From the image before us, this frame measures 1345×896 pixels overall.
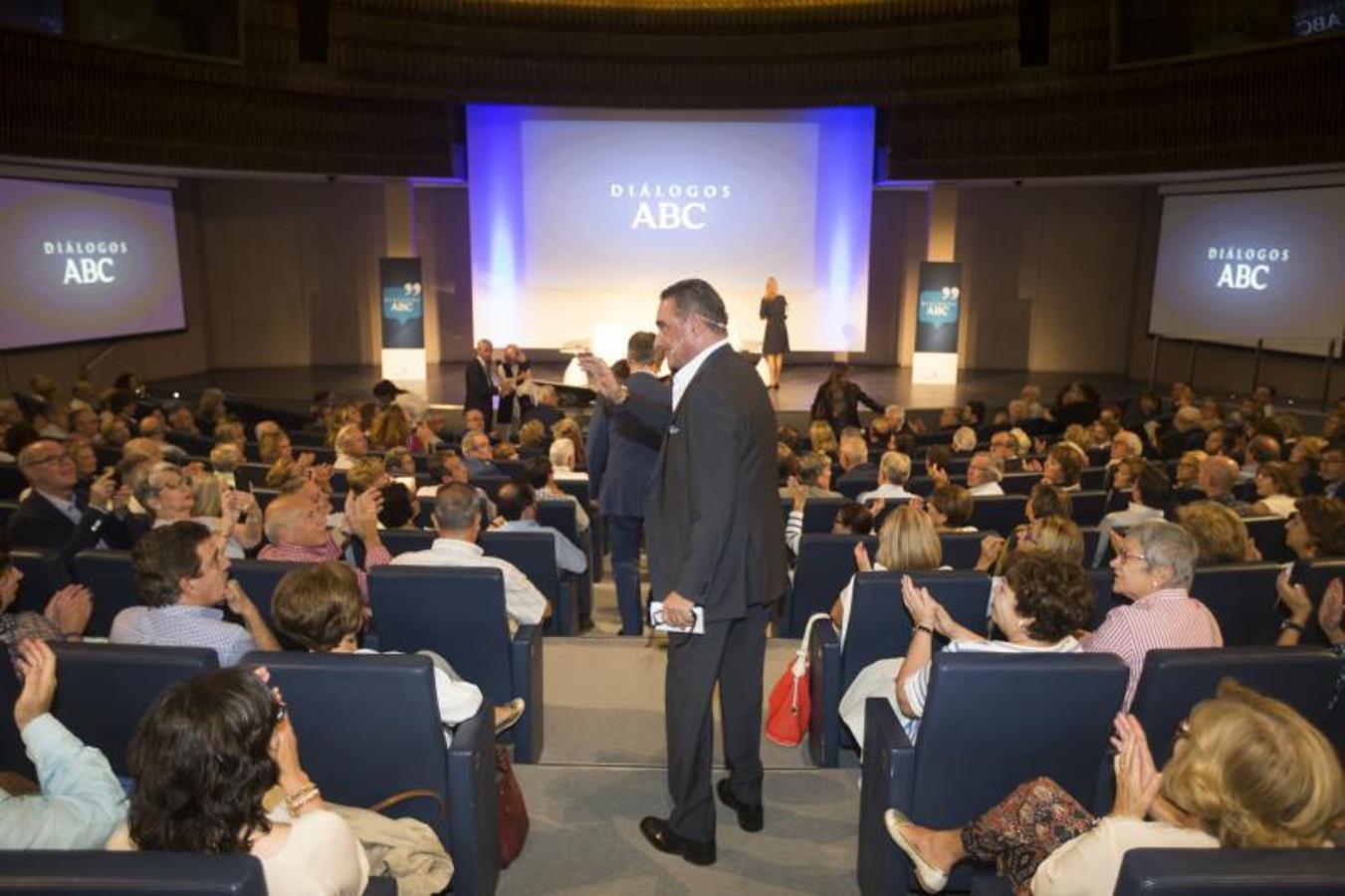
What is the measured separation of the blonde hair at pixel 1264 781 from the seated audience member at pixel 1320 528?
2.71 meters

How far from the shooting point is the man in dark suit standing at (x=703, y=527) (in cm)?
295

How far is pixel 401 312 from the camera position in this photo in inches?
523

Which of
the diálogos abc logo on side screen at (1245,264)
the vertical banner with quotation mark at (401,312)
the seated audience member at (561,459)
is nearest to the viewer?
the seated audience member at (561,459)

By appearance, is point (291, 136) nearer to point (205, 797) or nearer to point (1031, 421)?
point (1031, 421)

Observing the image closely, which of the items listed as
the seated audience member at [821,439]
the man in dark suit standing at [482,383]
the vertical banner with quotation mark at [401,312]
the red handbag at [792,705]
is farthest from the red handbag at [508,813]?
the vertical banner with quotation mark at [401,312]

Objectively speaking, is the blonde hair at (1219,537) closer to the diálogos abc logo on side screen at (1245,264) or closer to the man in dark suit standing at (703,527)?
the man in dark suit standing at (703,527)

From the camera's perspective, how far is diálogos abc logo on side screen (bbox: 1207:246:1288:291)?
496 inches

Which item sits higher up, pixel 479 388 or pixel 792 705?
pixel 479 388

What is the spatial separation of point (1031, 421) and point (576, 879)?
7.62 m

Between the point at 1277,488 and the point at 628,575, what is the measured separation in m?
3.50

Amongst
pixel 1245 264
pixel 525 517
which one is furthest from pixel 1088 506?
pixel 1245 264

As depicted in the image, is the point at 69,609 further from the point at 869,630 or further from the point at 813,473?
the point at 813,473

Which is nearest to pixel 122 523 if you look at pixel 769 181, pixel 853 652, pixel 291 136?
pixel 853 652

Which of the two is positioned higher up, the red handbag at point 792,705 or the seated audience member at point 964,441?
the seated audience member at point 964,441
